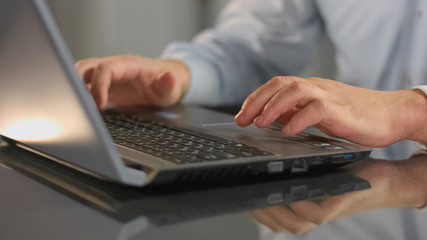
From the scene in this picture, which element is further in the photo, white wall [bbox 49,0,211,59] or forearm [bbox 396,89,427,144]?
white wall [bbox 49,0,211,59]

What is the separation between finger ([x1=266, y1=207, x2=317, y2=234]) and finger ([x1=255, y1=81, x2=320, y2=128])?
0.15 meters

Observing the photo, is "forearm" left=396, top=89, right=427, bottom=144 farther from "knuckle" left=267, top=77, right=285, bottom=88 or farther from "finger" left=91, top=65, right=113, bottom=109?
"finger" left=91, top=65, right=113, bottom=109

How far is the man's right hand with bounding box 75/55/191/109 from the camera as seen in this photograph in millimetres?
781

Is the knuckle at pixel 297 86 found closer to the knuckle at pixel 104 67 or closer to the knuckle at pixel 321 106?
the knuckle at pixel 321 106

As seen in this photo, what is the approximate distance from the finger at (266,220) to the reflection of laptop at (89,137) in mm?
49

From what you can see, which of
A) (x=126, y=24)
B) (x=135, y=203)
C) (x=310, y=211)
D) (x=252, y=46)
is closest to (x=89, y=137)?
(x=135, y=203)

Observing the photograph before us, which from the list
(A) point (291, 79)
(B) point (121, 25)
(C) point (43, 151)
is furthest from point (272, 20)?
(B) point (121, 25)

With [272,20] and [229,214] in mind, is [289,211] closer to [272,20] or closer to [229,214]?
Result: [229,214]

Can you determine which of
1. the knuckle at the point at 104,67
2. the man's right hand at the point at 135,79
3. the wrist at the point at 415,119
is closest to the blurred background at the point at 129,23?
the man's right hand at the point at 135,79

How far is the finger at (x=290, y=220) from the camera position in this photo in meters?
0.32

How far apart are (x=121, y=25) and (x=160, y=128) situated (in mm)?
1944

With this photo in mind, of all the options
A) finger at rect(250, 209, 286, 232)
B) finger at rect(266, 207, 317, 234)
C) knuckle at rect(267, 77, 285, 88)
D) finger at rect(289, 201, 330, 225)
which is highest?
knuckle at rect(267, 77, 285, 88)

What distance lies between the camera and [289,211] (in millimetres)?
354

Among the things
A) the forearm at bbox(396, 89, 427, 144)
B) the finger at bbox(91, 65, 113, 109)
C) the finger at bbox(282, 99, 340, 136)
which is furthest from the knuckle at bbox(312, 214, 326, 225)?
the finger at bbox(91, 65, 113, 109)
